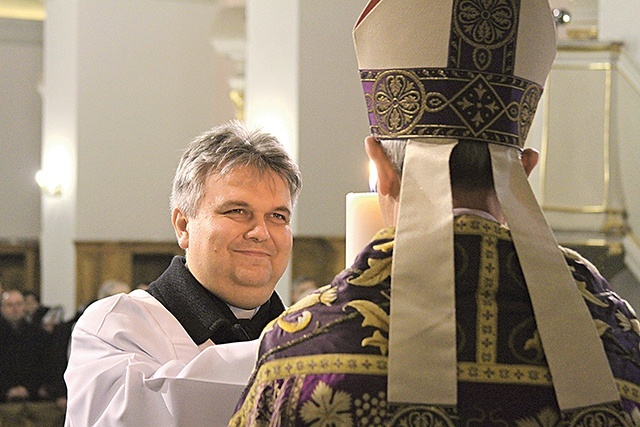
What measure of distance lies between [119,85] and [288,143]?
18.9 feet

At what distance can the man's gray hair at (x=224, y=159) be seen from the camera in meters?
2.97

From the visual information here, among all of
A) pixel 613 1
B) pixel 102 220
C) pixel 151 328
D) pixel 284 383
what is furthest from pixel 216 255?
pixel 102 220

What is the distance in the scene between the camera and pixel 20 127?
22.0 m

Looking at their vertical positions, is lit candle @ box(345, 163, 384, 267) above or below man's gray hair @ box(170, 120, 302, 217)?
below

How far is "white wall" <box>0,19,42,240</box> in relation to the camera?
2181cm

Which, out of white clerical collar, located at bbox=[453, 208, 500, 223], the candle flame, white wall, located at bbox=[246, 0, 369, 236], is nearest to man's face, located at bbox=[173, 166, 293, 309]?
the candle flame

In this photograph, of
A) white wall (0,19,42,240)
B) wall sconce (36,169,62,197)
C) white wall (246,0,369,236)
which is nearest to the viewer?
white wall (246,0,369,236)

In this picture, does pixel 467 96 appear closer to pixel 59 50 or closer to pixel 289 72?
pixel 289 72

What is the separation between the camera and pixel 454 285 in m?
1.82

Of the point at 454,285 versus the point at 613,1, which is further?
the point at 613,1

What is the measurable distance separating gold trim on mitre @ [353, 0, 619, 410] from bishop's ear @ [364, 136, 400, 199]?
46 mm

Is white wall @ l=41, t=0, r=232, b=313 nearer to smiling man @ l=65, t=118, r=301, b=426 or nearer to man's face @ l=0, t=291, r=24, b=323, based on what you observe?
man's face @ l=0, t=291, r=24, b=323

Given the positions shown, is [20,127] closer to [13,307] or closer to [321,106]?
[13,307]

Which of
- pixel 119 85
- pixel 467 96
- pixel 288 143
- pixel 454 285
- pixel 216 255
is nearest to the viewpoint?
pixel 454 285
